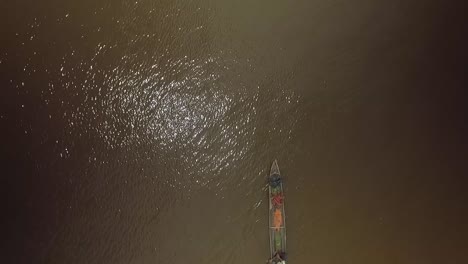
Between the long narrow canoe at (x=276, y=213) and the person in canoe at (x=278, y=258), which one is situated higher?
the long narrow canoe at (x=276, y=213)

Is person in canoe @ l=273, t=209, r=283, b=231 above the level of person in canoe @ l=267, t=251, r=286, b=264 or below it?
above

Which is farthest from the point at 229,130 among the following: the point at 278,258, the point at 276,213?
the point at 278,258

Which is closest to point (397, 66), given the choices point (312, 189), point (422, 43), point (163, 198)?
point (422, 43)

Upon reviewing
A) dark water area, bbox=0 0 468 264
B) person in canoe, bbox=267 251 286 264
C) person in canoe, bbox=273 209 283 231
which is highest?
dark water area, bbox=0 0 468 264

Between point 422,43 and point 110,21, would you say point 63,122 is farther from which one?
point 422,43

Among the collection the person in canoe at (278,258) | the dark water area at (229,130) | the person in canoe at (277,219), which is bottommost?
the person in canoe at (278,258)
